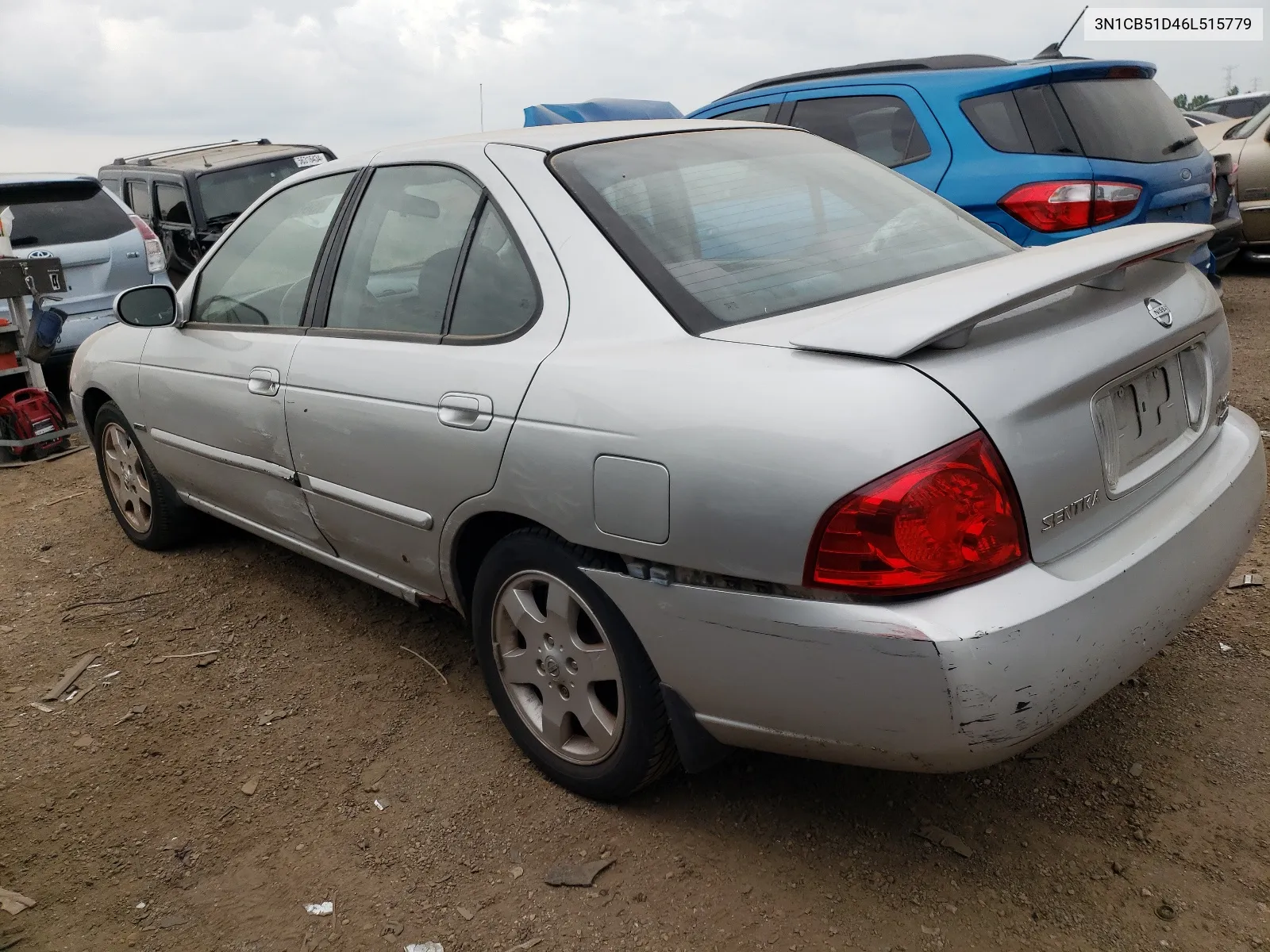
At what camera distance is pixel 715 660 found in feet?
6.75

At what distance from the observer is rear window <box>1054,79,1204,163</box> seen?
4879mm

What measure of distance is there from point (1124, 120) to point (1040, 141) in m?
0.53

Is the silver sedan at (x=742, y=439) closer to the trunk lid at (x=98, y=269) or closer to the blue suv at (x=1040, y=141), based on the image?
the blue suv at (x=1040, y=141)

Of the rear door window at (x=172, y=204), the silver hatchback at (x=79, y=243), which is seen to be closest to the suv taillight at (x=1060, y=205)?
the silver hatchback at (x=79, y=243)

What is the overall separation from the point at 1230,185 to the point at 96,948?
765 centimetres

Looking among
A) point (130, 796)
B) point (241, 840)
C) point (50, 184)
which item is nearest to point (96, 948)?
point (241, 840)

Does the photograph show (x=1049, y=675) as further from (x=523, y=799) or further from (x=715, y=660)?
(x=523, y=799)

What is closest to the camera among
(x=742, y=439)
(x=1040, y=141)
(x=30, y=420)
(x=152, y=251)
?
(x=742, y=439)

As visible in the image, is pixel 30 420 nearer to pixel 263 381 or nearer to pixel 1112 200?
pixel 263 381

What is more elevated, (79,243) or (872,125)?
(872,125)


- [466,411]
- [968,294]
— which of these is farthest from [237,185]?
[968,294]

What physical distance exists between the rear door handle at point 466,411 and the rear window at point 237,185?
8455 mm

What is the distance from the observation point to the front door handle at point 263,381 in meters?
3.16

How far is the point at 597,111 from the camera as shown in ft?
25.2
